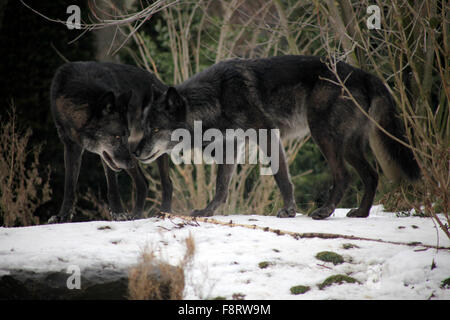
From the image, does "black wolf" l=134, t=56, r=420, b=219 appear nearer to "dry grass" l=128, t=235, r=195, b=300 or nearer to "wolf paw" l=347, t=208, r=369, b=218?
"wolf paw" l=347, t=208, r=369, b=218

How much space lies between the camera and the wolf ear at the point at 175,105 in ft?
16.2

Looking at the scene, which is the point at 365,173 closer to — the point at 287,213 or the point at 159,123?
the point at 287,213

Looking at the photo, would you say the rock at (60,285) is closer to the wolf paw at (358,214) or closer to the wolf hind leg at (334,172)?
the wolf hind leg at (334,172)

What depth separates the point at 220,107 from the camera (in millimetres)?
5016

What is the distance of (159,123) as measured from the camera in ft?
16.6

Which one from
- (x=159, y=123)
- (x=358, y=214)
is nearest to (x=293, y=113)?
(x=358, y=214)

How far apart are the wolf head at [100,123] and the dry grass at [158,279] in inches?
80.6

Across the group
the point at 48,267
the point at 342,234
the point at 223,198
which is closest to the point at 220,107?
the point at 223,198

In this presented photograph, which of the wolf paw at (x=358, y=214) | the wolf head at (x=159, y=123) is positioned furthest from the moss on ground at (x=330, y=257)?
the wolf head at (x=159, y=123)

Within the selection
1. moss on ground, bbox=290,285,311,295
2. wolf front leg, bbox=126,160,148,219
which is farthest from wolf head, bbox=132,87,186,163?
moss on ground, bbox=290,285,311,295

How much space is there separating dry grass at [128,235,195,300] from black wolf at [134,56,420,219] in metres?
1.91

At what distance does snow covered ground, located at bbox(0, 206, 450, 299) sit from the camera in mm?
2934

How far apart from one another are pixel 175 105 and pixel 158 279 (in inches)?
92.8
